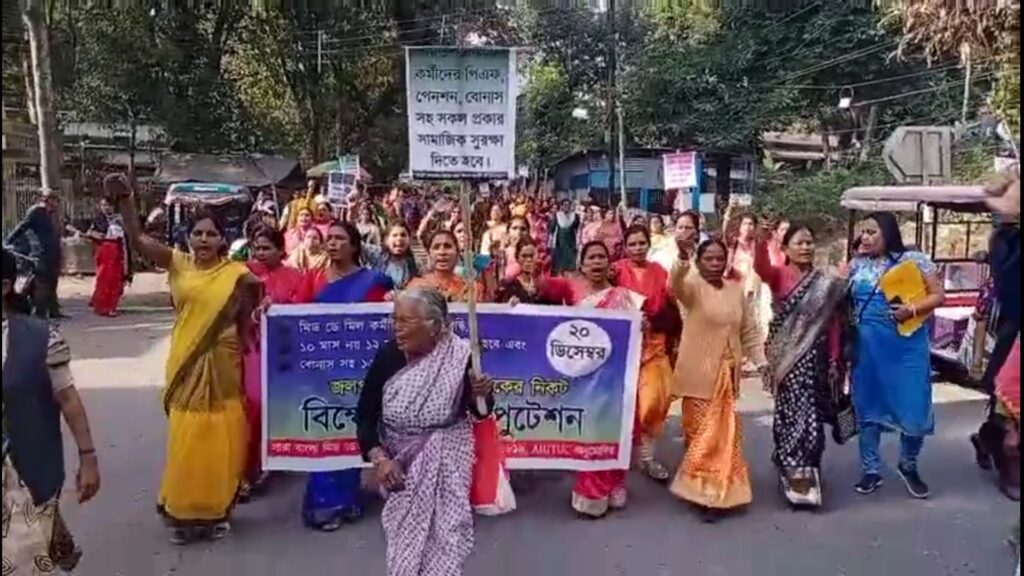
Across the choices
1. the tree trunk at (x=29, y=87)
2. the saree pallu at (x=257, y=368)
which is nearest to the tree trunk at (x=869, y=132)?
the tree trunk at (x=29, y=87)

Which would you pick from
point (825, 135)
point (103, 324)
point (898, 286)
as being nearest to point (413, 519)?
point (898, 286)

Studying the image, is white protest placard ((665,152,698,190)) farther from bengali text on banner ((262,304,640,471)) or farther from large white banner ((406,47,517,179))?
large white banner ((406,47,517,179))

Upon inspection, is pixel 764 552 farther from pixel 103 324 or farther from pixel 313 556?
pixel 103 324

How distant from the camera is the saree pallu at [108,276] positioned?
602 inches

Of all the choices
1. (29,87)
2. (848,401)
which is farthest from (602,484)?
(29,87)

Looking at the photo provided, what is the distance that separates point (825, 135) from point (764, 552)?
27.0 m

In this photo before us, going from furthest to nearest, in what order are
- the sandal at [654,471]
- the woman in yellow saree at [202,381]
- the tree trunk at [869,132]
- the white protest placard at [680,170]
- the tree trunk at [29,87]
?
the tree trunk at [869,132], the tree trunk at [29,87], the white protest placard at [680,170], the sandal at [654,471], the woman in yellow saree at [202,381]

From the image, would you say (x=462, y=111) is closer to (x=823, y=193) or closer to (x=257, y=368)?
(x=257, y=368)

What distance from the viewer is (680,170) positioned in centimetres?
1686

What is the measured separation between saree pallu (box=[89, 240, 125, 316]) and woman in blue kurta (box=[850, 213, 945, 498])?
11.5 m

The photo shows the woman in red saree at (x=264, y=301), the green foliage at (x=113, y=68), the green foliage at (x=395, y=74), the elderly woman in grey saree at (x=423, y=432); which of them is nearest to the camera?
the elderly woman in grey saree at (x=423, y=432)

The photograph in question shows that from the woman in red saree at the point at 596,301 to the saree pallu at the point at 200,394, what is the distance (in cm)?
176

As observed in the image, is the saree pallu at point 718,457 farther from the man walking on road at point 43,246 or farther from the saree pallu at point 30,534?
the man walking on road at point 43,246

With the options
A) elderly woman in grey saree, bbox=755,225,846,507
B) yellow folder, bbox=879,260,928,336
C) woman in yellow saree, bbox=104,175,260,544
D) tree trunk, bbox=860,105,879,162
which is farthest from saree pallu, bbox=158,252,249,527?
tree trunk, bbox=860,105,879,162
